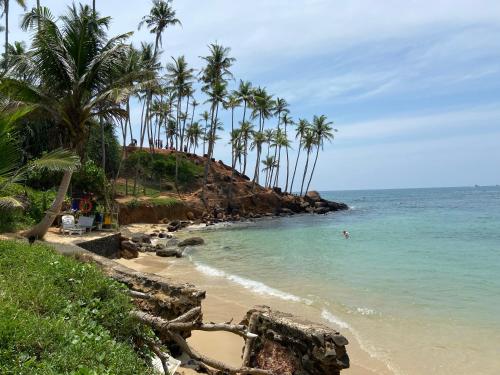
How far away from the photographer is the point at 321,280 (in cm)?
1397

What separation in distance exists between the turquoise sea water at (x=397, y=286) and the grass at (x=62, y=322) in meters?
4.81

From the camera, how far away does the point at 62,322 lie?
4238mm

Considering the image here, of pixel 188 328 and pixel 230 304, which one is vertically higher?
pixel 188 328

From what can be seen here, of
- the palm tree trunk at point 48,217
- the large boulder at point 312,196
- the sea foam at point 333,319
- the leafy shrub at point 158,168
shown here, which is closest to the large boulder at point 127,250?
the palm tree trunk at point 48,217

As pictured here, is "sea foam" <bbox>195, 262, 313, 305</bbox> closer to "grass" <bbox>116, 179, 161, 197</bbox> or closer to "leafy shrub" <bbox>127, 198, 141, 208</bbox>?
"leafy shrub" <bbox>127, 198, 141, 208</bbox>

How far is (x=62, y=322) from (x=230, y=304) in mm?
6818

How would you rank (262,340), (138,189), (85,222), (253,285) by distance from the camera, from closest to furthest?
(262,340), (253,285), (85,222), (138,189)

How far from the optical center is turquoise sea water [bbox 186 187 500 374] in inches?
314

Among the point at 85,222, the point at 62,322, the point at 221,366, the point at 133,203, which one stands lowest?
the point at 221,366

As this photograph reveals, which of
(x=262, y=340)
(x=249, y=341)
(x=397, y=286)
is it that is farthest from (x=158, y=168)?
(x=249, y=341)

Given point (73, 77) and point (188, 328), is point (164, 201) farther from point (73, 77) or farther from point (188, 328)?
point (188, 328)

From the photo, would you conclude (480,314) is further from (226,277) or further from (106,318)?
(106,318)

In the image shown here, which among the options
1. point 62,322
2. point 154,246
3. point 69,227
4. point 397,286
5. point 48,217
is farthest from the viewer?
point 154,246

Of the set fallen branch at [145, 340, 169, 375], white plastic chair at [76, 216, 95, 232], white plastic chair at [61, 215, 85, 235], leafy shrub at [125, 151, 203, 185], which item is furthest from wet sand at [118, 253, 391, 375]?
leafy shrub at [125, 151, 203, 185]
